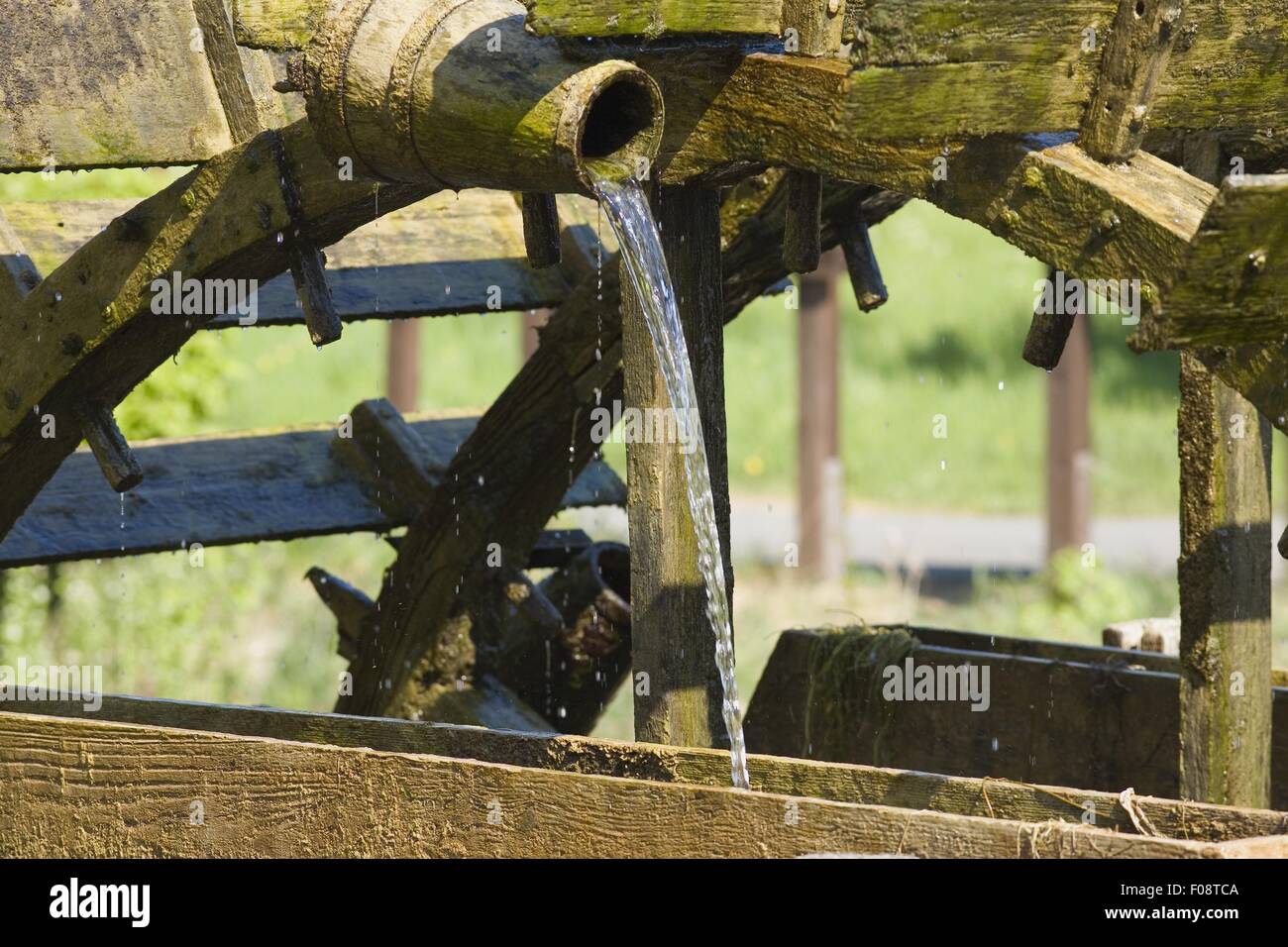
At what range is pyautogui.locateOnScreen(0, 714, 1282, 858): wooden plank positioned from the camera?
2732 mm

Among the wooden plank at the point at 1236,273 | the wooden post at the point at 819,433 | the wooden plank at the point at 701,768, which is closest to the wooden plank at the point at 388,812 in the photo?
the wooden plank at the point at 701,768

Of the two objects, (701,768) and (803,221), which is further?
(803,221)

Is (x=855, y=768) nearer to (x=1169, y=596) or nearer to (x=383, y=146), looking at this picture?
(x=383, y=146)

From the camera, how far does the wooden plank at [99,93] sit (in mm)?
4105

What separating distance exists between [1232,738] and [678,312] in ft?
4.89

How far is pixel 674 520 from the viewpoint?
12.5 feet

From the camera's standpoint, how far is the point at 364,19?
3.32 metres

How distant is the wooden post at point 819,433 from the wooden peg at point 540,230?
266 inches

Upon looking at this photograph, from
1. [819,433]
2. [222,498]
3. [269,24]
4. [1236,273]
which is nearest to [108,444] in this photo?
[269,24]

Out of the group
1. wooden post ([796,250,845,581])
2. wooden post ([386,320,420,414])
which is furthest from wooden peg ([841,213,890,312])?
wooden post ([386,320,420,414])

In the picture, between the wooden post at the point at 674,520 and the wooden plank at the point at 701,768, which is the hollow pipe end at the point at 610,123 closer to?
the wooden post at the point at 674,520

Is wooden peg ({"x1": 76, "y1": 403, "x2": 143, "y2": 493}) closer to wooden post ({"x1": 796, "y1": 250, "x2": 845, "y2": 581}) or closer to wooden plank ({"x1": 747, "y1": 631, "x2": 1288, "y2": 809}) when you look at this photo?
wooden plank ({"x1": 747, "y1": 631, "x2": 1288, "y2": 809})

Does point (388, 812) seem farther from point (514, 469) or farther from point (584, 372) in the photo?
point (514, 469)

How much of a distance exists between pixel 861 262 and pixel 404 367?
21.8ft
